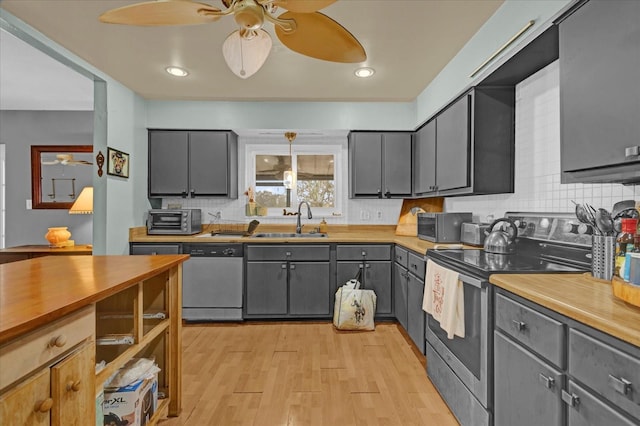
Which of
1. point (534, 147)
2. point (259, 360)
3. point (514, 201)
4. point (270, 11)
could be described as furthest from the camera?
point (259, 360)

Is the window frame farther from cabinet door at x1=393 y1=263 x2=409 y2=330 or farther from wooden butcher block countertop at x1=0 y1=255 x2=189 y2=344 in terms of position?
wooden butcher block countertop at x1=0 y1=255 x2=189 y2=344

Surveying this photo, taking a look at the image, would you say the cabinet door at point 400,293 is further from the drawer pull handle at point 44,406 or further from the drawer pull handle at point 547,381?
the drawer pull handle at point 44,406

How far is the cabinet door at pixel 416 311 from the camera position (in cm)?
274

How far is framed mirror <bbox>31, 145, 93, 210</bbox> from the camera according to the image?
4551 mm

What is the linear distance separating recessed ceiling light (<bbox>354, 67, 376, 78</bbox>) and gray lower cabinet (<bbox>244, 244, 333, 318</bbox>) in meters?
1.71

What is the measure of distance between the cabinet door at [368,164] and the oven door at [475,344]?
2.05m

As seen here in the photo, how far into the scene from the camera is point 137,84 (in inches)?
138

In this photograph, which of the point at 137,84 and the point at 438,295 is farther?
the point at 137,84

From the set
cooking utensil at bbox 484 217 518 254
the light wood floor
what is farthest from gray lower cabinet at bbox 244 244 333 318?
cooking utensil at bbox 484 217 518 254

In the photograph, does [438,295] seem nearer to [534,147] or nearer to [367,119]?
[534,147]

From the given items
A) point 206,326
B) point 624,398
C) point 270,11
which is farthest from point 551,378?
point 206,326

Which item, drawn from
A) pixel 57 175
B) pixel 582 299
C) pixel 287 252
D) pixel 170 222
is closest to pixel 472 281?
pixel 582 299

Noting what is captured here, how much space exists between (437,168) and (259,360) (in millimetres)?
2305

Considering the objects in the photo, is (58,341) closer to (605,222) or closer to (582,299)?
(582,299)
